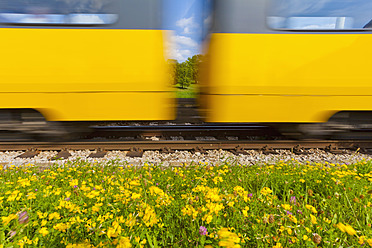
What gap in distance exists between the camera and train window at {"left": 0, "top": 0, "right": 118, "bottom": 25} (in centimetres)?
329

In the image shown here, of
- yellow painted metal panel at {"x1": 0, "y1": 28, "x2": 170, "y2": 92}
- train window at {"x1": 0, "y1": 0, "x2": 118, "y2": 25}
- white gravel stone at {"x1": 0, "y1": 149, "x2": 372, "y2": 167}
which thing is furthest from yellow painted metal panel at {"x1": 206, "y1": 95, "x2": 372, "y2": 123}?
train window at {"x1": 0, "y1": 0, "x2": 118, "y2": 25}

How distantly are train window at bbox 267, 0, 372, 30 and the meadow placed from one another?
2.45 metres

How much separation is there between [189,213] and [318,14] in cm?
387

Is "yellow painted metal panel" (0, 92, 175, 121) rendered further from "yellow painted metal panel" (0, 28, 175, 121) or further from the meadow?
the meadow

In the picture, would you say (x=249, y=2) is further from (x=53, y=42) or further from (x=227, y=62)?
(x=53, y=42)

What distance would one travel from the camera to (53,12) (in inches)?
130

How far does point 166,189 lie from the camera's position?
7.50 ft

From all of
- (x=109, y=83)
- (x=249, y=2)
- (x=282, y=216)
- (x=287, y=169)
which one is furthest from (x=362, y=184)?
(x=109, y=83)

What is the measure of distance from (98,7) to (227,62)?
2.35 metres

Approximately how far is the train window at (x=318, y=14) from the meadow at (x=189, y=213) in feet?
8.04

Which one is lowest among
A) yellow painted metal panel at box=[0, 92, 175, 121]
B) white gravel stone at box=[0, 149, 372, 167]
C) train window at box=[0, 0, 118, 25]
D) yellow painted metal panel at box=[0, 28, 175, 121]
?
white gravel stone at box=[0, 149, 372, 167]

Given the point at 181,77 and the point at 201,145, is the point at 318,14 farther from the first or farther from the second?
the point at 181,77

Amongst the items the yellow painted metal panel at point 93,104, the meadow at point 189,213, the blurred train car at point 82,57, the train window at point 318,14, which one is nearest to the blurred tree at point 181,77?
the blurred train car at point 82,57

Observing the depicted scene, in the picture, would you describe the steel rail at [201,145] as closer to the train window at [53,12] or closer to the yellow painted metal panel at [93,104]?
the yellow painted metal panel at [93,104]
